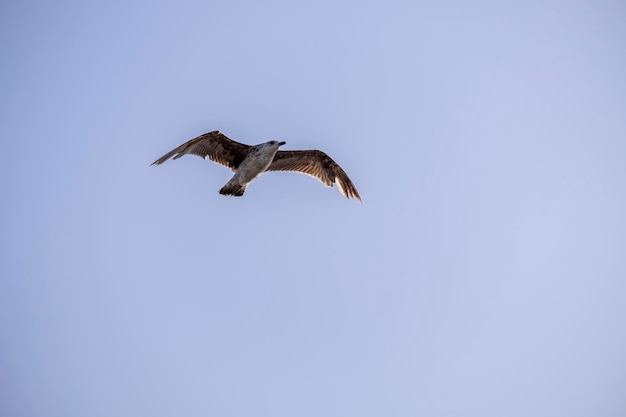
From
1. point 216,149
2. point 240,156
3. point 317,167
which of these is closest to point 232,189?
point 240,156

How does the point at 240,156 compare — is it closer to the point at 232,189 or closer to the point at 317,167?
the point at 232,189

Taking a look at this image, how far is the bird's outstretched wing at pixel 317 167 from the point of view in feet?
48.4

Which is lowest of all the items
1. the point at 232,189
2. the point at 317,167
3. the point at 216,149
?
the point at 232,189

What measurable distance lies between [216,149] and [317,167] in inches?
123

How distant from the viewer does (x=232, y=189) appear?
13703 mm

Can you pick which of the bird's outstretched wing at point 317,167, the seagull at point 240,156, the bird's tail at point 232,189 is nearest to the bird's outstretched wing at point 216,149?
the seagull at point 240,156

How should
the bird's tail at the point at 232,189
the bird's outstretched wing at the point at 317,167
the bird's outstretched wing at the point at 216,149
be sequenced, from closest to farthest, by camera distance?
the bird's outstretched wing at the point at 216,149, the bird's tail at the point at 232,189, the bird's outstretched wing at the point at 317,167

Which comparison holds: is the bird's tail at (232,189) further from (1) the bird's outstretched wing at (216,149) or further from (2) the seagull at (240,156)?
(1) the bird's outstretched wing at (216,149)

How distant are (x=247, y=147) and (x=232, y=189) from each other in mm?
1201

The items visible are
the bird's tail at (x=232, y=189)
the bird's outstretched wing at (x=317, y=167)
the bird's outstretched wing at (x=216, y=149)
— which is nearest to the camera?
the bird's outstretched wing at (x=216, y=149)

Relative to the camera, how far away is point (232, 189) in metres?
13.7

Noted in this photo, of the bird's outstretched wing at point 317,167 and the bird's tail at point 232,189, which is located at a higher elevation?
the bird's outstretched wing at point 317,167

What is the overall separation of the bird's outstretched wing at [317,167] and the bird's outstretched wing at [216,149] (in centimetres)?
120

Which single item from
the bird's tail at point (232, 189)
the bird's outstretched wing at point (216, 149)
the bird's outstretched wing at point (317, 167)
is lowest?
the bird's tail at point (232, 189)
